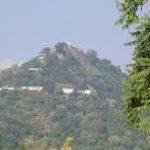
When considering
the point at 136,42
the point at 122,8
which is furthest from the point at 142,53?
the point at 122,8

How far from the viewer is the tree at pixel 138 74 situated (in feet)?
71.8

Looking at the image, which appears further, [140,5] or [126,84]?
[126,84]

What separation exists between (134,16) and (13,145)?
174871 mm

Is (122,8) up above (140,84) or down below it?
above

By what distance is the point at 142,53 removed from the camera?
77.2 feet

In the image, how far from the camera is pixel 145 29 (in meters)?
22.4

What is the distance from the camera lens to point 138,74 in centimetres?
2208

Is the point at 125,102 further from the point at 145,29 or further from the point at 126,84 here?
the point at 145,29

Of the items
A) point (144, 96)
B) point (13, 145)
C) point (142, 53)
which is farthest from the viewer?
point (13, 145)

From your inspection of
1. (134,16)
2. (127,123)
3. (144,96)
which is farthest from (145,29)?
(127,123)

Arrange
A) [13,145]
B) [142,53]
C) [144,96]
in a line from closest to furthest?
[144,96] < [142,53] < [13,145]

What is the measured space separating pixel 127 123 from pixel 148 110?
7.72ft

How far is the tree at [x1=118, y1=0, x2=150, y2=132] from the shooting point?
→ 21875 mm

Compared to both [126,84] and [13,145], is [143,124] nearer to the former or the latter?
[126,84]
